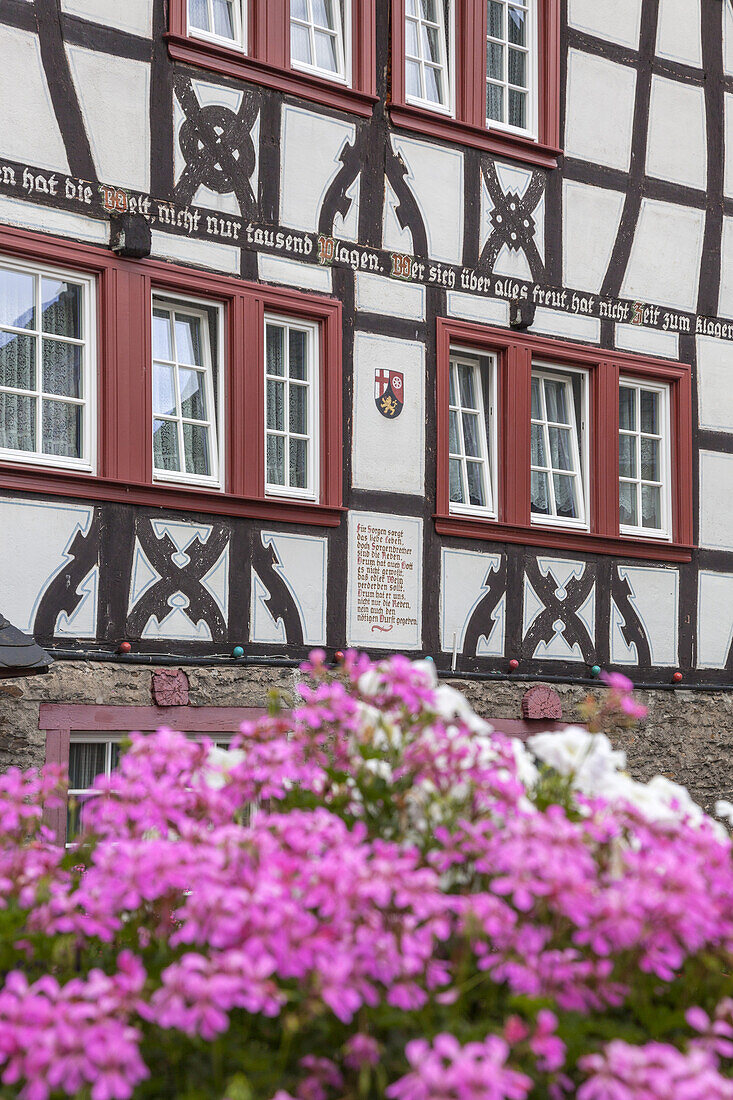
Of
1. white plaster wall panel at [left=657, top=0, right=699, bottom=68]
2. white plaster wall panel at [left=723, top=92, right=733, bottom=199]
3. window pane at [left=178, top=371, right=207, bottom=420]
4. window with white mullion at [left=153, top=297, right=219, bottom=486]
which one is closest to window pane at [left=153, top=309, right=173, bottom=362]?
window with white mullion at [left=153, top=297, right=219, bottom=486]

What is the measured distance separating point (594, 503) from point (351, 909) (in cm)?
837

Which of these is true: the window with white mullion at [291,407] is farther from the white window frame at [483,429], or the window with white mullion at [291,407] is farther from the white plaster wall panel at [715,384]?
the white plaster wall panel at [715,384]

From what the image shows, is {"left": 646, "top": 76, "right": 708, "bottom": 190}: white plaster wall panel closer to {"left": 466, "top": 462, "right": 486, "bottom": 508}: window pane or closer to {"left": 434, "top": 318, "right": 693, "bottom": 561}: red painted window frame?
{"left": 434, "top": 318, "right": 693, "bottom": 561}: red painted window frame

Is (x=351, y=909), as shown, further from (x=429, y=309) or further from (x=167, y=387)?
(x=429, y=309)

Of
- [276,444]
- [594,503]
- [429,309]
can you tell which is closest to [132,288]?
[276,444]

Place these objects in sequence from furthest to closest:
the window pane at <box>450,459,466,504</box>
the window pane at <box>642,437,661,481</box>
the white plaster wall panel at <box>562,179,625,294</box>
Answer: the window pane at <box>642,437,661,481</box> → the white plaster wall panel at <box>562,179,625,294</box> → the window pane at <box>450,459,466,504</box>

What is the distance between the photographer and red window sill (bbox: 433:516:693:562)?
10173 mm

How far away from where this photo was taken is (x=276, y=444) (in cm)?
953

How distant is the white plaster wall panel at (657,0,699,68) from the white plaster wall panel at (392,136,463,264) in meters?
2.42

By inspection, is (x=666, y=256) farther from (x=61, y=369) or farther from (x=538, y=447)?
(x=61, y=369)

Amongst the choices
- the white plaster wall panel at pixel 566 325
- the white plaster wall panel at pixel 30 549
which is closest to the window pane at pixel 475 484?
the white plaster wall panel at pixel 566 325

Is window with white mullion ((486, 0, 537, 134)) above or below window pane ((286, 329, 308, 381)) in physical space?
above

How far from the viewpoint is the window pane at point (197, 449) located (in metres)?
9.12

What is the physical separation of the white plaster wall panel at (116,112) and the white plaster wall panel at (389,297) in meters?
1.67
